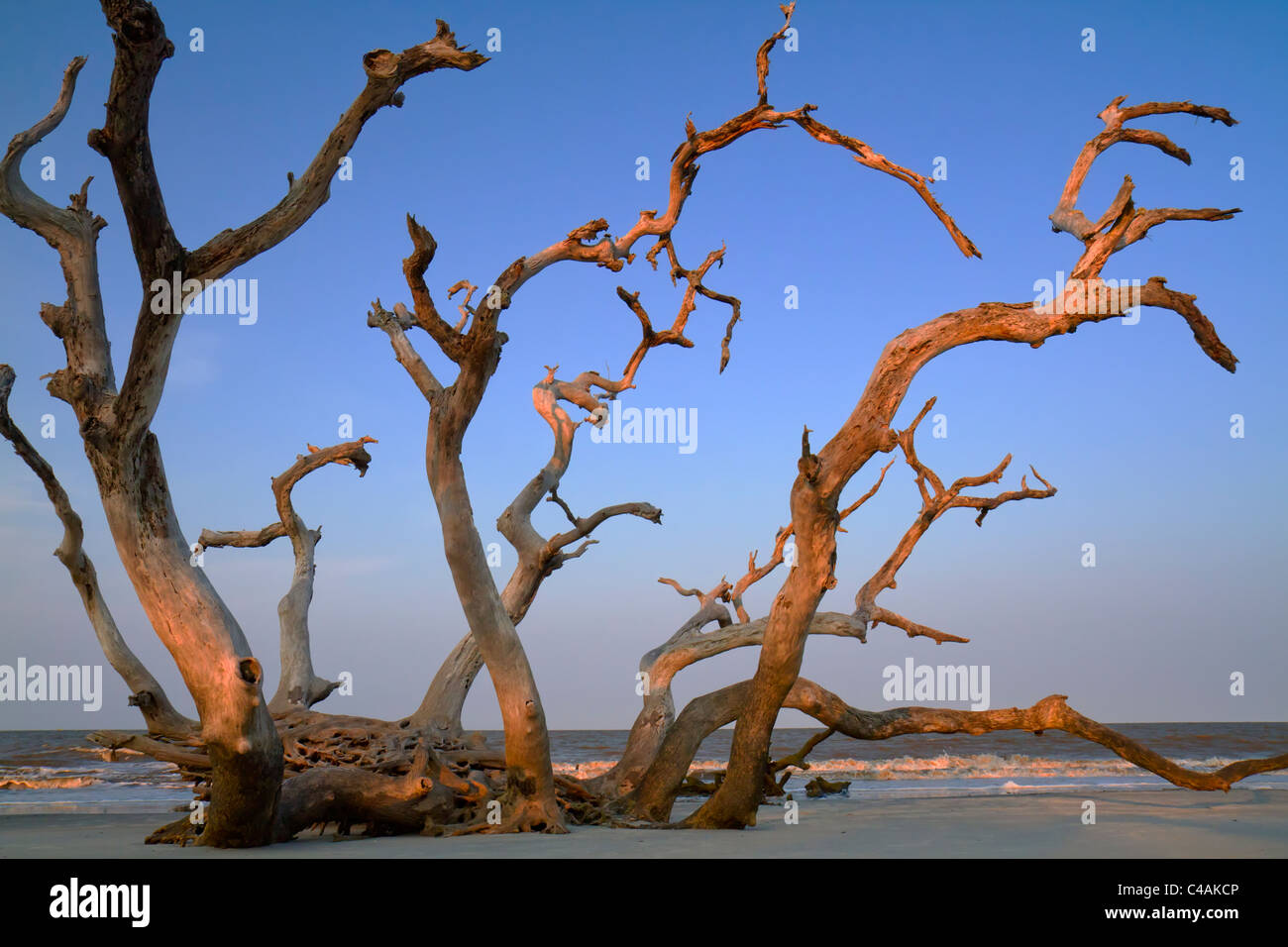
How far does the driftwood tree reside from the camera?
666 centimetres

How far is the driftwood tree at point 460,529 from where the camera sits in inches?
262

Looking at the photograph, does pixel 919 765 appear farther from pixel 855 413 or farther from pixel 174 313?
pixel 174 313

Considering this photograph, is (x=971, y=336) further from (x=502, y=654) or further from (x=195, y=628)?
(x=195, y=628)

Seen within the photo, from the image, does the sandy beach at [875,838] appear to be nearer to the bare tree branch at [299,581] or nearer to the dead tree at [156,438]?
the dead tree at [156,438]

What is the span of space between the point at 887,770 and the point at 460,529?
16.3 m

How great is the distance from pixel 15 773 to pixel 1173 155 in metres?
25.3

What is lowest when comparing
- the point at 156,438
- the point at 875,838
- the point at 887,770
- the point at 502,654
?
the point at 887,770

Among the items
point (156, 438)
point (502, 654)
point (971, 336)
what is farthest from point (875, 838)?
point (156, 438)

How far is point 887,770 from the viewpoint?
2170cm

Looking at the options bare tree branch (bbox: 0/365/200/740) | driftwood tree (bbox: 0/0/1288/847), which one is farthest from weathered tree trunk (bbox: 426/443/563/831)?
bare tree branch (bbox: 0/365/200/740)

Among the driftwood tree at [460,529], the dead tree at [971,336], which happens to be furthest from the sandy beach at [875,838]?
the dead tree at [971,336]

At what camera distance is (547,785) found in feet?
27.4

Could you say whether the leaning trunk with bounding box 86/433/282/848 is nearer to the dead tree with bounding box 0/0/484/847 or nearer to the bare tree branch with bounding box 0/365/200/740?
the dead tree with bounding box 0/0/484/847
